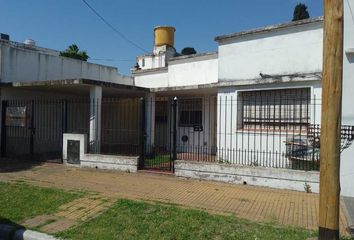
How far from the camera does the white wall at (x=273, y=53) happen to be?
435 inches

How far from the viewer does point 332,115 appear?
14.4ft

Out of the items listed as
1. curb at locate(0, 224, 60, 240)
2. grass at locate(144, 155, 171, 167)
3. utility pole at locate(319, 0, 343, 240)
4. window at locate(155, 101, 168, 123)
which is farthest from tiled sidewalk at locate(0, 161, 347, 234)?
window at locate(155, 101, 168, 123)

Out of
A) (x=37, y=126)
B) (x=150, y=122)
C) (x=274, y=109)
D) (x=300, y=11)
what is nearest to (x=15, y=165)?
(x=37, y=126)

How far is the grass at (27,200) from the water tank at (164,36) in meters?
13.5

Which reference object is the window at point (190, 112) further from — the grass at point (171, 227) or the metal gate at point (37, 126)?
the grass at point (171, 227)

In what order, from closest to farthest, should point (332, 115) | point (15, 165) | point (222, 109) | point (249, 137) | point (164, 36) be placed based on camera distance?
1. point (332, 115)
2. point (249, 137)
3. point (15, 165)
4. point (222, 109)
5. point (164, 36)

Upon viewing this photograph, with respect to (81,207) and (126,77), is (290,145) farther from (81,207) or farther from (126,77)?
(126,77)

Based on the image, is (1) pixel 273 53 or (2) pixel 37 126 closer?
(1) pixel 273 53

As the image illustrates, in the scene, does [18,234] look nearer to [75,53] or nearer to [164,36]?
[164,36]

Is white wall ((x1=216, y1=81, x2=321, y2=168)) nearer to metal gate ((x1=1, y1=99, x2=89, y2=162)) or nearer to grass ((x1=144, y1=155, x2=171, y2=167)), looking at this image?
grass ((x1=144, y1=155, x2=171, y2=167))

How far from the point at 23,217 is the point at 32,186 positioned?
239 cm

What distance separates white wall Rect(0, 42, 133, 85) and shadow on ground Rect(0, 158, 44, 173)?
3183mm

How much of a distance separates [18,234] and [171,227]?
2.59m

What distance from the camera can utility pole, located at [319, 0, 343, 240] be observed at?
441 centimetres
